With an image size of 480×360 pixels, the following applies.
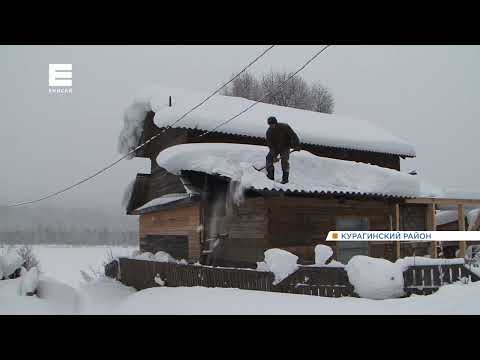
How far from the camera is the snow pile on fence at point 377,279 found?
21.0 ft

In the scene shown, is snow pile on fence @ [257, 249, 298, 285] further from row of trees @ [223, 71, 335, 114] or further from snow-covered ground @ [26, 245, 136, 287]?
row of trees @ [223, 71, 335, 114]

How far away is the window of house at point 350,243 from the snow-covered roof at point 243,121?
2.98m

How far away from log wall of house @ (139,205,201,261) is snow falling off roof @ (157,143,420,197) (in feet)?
4.98

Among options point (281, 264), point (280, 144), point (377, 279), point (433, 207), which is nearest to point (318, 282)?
point (281, 264)

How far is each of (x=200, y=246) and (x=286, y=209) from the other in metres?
2.34

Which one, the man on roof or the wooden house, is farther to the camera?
the wooden house

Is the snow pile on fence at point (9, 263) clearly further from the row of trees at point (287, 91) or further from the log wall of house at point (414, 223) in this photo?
the row of trees at point (287, 91)

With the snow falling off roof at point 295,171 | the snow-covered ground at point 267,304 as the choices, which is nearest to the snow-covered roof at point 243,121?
the snow falling off roof at point 295,171

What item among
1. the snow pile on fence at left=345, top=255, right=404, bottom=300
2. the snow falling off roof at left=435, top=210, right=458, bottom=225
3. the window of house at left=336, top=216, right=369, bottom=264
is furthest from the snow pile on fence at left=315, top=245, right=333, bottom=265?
the snow falling off roof at left=435, top=210, right=458, bottom=225

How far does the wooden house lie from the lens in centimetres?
962

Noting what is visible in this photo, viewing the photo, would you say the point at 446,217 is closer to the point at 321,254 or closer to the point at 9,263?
the point at 321,254

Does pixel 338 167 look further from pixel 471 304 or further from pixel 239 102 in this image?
pixel 471 304
